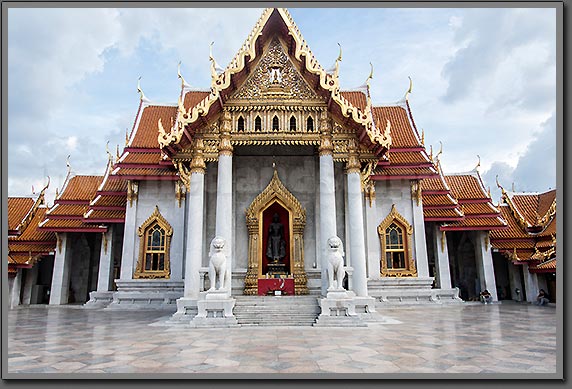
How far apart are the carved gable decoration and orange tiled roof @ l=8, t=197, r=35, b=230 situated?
16.5 meters

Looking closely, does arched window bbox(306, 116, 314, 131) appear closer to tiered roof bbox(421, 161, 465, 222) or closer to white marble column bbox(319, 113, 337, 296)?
white marble column bbox(319, 113, 337, 296)

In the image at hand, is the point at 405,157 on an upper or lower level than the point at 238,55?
lower

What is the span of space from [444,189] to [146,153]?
492 inches

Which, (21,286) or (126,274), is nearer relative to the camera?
(126,274)

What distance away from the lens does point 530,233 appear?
20812 mm

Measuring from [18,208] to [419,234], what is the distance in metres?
20.6

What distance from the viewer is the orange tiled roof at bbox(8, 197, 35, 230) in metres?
22.5

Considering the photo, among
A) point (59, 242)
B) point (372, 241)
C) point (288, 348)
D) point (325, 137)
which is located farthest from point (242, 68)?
point (59, 242)

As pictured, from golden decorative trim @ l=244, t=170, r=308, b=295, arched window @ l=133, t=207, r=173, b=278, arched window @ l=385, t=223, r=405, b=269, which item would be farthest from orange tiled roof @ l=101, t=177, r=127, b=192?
arched window @ l=385, t=223, r=405, b=269

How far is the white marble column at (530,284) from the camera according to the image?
19.1 m

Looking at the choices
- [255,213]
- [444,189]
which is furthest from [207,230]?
[444,189]

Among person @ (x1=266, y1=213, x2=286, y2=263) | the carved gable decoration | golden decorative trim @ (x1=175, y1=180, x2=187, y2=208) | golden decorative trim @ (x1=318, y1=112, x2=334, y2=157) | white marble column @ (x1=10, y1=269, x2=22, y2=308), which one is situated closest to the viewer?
golden decorative trim @ (x1=318, y1=112, x2=334, y2=157)

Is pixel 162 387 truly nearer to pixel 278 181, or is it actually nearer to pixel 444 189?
pixel 278 181

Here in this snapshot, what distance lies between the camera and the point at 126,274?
15.8 metres
